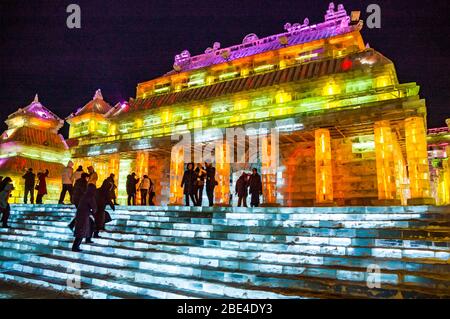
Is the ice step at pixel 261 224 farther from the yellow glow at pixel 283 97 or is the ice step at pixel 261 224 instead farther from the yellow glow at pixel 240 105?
the yellow glow at pixel 240 105

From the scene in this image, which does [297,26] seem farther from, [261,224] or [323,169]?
[261,224]

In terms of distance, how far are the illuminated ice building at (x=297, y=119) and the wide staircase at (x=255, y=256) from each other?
5.75 m

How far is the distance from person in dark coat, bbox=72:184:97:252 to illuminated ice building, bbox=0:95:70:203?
2346 cm

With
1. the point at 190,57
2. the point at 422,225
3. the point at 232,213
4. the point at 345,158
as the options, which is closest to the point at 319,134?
the point at 345,158

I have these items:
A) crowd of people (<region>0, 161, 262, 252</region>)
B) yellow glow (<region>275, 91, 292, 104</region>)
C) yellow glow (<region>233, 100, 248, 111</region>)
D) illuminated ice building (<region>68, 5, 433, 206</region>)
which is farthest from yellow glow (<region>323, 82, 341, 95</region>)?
crowd of people (<region>0, 161, 262, 252</region>)

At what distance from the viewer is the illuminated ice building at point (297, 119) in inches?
581

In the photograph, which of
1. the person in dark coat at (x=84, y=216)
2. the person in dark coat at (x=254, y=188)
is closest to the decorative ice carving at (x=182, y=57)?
the person in dark coat at (x=254, y=188)

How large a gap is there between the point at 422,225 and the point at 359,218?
1500 mm

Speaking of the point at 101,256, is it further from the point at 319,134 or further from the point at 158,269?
the point at 319,134

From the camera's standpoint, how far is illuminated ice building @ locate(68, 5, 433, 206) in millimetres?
14766

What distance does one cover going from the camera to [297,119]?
16125 mm

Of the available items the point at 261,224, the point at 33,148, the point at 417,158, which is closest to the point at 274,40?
the point at 417,158

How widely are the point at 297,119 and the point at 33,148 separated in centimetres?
2885

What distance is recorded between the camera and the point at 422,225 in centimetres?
793
